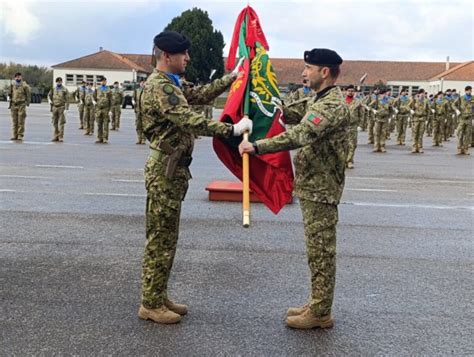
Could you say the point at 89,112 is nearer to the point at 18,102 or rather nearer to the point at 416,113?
the point at 18,102

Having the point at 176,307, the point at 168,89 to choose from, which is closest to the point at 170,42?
the point at 168,89

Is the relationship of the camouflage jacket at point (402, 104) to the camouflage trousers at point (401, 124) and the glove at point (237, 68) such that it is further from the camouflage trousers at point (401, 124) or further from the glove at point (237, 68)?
the glove at point (237, 68)

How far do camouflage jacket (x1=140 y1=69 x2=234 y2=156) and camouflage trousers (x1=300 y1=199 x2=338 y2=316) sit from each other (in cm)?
89

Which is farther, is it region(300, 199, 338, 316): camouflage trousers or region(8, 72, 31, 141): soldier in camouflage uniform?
Answer: region(8, 72, 31, 141): soldier in camouflage uniform

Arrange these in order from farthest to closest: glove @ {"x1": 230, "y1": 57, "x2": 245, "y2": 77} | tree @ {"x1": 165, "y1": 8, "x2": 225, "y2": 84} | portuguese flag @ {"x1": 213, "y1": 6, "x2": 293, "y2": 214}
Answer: tree @ {"x1": 165, "y1": 8, "x2": 225, "y2": 84} < glove @ {"x1": 230, "y1": 57, "x2": 245, "y2": 77} < portuguese flag @ {"x1": 213, "y1": 6, "x2": 293, "y2": 214}

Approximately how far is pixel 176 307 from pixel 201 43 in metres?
70.1

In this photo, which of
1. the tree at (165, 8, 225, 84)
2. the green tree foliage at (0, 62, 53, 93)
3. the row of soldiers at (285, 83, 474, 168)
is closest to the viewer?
the row of soldiers at (285, 83, 474, 168)

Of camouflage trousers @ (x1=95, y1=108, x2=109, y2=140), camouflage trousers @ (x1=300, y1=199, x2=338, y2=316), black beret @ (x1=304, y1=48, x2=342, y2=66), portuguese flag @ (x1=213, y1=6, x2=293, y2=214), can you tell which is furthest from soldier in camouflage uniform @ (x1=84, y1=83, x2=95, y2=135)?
camouflage trousers @ (x1=300, y1=199, x2=338, y2=316)

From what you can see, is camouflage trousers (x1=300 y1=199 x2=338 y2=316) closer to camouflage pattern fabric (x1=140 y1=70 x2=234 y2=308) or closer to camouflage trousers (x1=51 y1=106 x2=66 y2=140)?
camouflage pattern fabric (x1=140 y1=70 x2=234 y2=308)

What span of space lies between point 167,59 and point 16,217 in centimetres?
450

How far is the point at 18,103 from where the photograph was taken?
18828 millimetres

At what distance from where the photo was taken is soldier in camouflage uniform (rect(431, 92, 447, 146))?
78.8ft

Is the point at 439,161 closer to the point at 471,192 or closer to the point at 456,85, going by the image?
the point at 471,192

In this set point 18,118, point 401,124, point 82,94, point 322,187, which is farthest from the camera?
point 82,94
